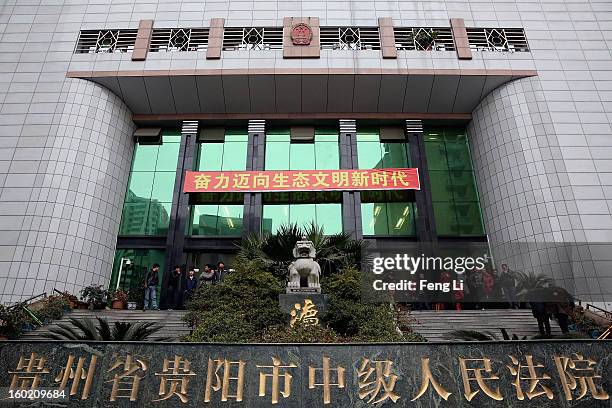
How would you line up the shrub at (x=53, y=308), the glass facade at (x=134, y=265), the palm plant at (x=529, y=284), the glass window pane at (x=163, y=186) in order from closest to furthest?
1. the palm plant at (x=529, y=284)
2. the shrub at (x=53, y=308)
3. the glass facade at (x=134, y=265)
4. the glass window pane at (x=163, y=186)

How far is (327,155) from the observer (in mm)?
19828

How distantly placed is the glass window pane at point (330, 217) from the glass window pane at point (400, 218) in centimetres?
221

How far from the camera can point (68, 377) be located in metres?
5.34

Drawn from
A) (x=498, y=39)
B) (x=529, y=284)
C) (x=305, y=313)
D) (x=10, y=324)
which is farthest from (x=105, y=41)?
(x=529, y=284)

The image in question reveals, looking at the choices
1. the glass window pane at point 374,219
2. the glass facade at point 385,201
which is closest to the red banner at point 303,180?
the glass facade at point 385,201

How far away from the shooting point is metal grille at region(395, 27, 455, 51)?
62.4 ft

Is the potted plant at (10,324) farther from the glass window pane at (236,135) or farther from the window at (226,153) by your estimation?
the glass window pane at (236,135)

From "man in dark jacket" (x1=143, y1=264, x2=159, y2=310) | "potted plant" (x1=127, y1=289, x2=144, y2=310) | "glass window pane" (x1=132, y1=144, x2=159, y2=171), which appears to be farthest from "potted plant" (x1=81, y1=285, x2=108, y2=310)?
"glass window pane" (x1=132, y1=144, x2=159, y2=171)

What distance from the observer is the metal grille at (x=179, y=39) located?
19125mm

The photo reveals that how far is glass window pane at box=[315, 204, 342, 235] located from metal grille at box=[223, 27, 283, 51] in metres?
7.47

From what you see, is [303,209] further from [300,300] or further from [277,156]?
[300,300]

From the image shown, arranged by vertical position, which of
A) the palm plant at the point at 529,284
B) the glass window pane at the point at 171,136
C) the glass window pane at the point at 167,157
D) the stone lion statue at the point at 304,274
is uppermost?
the glass window pane at the point at 171,136

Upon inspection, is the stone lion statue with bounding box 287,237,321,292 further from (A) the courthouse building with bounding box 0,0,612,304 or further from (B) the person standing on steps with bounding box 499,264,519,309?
(A) the courthouse building with bounding box 0,0,612,304

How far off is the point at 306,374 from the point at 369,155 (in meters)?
15.4
